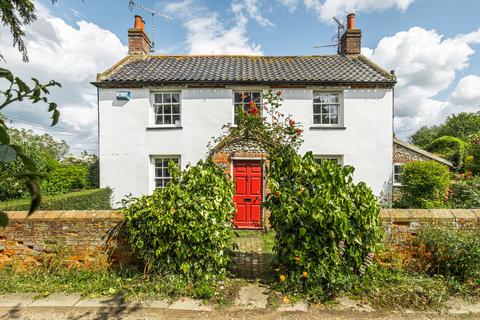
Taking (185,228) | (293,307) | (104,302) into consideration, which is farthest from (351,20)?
(104,302)

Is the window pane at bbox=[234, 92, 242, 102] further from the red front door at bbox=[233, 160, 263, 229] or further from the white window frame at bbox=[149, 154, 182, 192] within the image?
the white window frame at bbox=[149, 154, 182, 192]

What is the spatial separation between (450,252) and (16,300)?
269 inches

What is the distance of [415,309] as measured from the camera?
145 inches

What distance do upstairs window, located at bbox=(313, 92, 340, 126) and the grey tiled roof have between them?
595 mm

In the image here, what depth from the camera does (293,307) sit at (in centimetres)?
376

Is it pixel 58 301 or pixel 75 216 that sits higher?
pixel 75 216

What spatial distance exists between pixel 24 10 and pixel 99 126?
7.36m

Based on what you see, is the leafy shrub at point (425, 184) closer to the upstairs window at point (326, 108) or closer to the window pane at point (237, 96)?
the upstairs window at point (326, 108)

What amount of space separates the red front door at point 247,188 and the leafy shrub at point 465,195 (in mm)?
6173

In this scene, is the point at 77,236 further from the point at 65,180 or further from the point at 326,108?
the point at 326,108

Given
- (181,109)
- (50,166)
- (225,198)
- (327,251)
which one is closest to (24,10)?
(225,198)

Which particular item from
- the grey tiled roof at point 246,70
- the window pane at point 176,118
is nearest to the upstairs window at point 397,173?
the grey tiled roof at point 246,70

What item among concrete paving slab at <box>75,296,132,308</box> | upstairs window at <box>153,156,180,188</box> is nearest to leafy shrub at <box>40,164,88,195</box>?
upstairs window at <box>153,156,180,188</box>

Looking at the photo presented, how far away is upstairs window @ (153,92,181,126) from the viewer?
9836 millimetres
